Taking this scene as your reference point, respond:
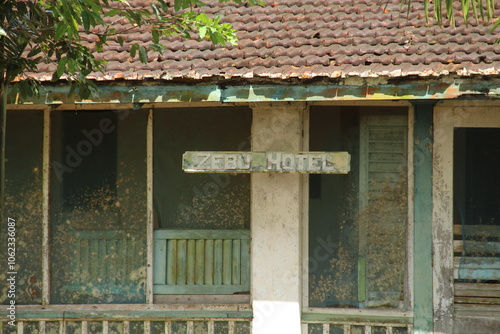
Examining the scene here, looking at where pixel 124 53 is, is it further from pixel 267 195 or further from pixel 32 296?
pixel 32 296

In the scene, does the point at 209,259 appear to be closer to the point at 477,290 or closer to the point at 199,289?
the point at 199,289

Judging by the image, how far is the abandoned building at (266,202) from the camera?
7.07 metres

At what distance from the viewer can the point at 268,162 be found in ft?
22.2

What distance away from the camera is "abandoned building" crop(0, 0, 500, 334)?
7.07 meters

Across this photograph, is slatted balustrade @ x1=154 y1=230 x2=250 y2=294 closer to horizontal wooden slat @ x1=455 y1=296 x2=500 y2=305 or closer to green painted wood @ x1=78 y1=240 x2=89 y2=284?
green painted wood @ x1=78 y1=240 x2=89 y2=284

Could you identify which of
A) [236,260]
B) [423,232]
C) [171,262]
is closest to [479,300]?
[423,232]

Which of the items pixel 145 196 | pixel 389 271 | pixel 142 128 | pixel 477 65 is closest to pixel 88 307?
pixel 145 196

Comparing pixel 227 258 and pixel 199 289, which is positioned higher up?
pixel 227 258

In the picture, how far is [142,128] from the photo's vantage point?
7.46 m

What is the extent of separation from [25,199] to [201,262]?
1954 millimetres

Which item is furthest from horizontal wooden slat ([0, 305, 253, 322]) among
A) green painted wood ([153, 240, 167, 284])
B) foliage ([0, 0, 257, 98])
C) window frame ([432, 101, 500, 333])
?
foliage ([0, 0, 257, 98])

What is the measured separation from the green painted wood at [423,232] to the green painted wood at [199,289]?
176cm

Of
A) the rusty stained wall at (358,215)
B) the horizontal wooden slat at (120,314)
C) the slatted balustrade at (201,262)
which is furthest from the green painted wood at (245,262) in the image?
the rusty stained wall at (358,215)

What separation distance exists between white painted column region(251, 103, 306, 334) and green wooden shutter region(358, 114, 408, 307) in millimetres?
707
